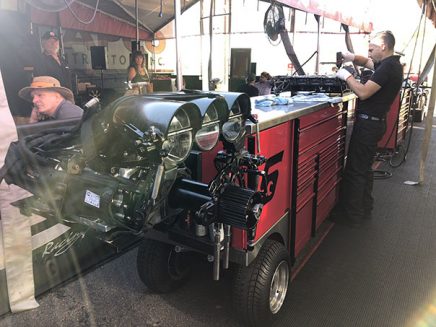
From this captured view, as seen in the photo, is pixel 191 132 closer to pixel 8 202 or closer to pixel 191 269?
pixel 8 202

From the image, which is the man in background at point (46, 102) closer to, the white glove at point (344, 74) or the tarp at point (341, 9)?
the white glove at point (344, 74)

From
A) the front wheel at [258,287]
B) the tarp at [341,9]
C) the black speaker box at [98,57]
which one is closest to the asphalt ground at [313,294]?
the front wheel at [258,287]

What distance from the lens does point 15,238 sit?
2271 mm

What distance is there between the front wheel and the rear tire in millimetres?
610

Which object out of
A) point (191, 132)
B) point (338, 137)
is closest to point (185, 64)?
point (338, 137)

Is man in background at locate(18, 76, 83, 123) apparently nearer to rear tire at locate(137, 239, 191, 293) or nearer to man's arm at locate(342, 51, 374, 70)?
rear tire at locate(137, 239, 191, 293)

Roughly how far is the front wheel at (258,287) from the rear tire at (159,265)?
0.61 m

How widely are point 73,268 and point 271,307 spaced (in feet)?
4.95

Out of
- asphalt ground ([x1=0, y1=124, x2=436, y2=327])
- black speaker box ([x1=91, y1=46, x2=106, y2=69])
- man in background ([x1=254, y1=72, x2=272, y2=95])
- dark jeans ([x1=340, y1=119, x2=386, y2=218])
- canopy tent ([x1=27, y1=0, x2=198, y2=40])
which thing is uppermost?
canopy tent ([x1=27, y1=0, x2=198, y2=40])

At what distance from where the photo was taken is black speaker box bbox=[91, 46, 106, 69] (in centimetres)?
1027

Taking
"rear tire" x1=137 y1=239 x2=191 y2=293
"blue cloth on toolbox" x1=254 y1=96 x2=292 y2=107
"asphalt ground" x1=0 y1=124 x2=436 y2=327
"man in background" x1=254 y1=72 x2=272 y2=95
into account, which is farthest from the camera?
"man in background" x1=254 y1=72 x2=272 y2=95

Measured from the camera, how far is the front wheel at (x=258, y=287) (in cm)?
207

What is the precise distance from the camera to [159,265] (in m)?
2.52
